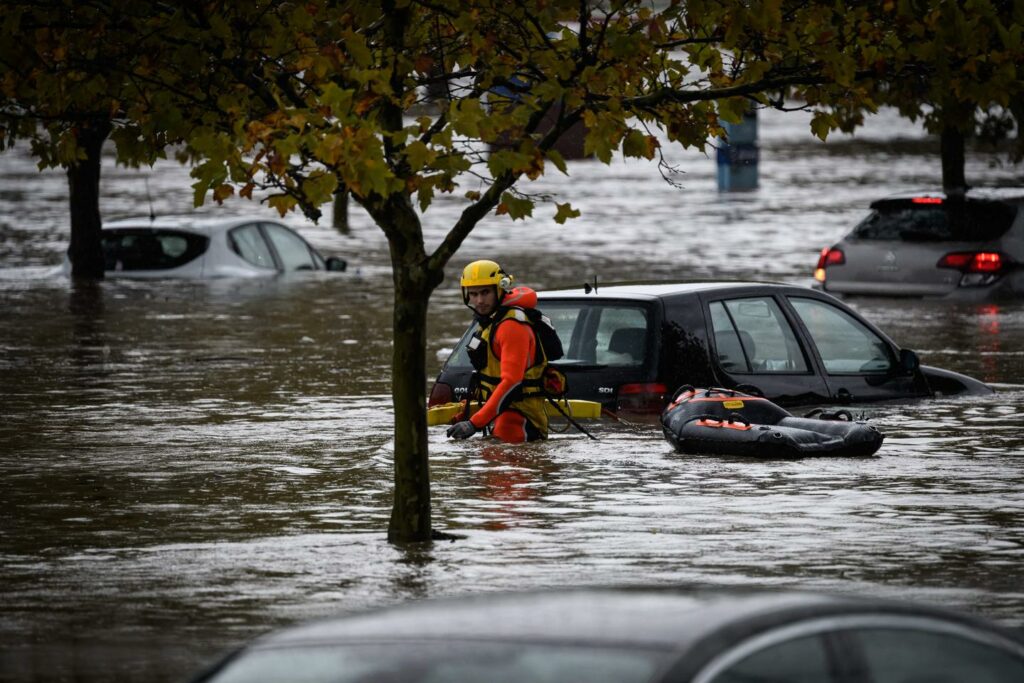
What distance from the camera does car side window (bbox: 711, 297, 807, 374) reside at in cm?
1497

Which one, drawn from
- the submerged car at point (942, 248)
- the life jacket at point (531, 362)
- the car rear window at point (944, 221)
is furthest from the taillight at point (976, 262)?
the life jacket at point (531, 362)

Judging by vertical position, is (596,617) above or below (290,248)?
below

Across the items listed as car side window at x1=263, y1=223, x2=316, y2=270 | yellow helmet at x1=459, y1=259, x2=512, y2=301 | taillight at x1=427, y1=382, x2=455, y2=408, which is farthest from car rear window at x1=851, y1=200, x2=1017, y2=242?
yellow helmet at x1=459, y1=259, x2=512, y2=301

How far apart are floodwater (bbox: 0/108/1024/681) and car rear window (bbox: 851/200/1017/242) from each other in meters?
0.90

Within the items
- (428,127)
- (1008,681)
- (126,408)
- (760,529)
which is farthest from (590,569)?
(126,408)

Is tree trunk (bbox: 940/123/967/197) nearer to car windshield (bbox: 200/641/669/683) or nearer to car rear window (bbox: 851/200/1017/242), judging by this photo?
car rear window (bbox: 851/200/1017/242)

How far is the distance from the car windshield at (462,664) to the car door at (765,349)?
10351 mm

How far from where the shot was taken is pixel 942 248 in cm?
2575

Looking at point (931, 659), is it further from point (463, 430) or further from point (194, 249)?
point (194, 249)

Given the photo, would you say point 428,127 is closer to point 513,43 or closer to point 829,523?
point 513,43

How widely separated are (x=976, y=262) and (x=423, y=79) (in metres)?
15.5

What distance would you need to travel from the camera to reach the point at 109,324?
25484 mm

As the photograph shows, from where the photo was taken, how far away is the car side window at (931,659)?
4.55 metres

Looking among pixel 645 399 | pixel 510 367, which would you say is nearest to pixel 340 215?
pixel 645 399
